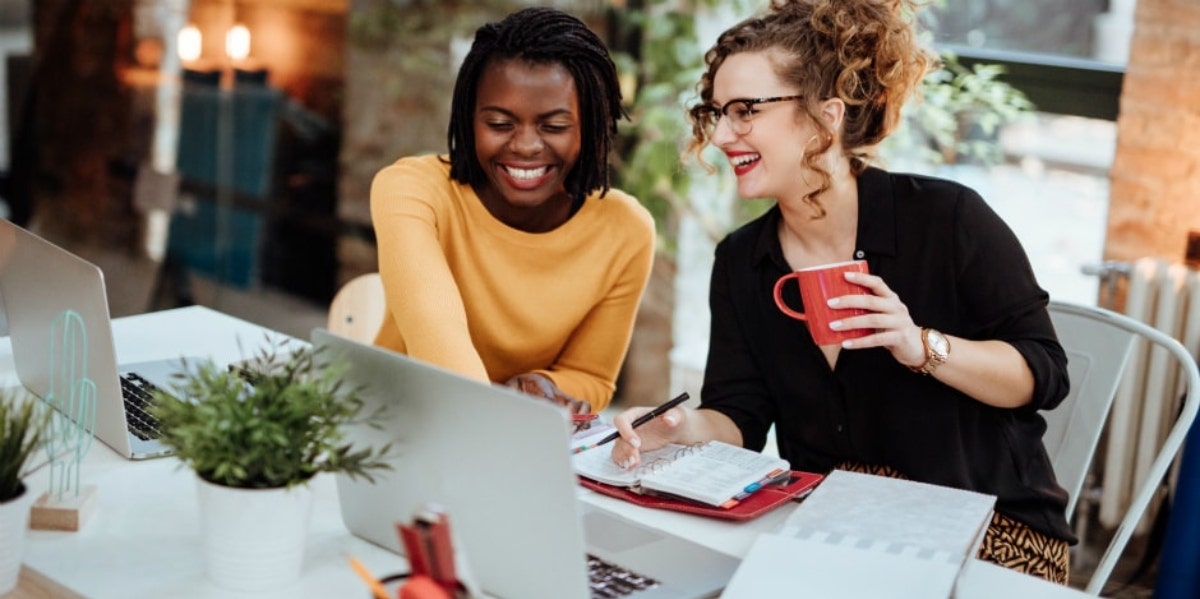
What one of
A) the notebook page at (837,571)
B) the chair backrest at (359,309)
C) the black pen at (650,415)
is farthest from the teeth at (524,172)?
the notebook page at (837,571)

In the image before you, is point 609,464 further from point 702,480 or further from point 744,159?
point 744,159

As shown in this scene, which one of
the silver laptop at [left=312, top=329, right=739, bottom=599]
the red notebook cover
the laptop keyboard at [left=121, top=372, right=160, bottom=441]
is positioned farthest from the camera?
the laptop keyboard at [left=121, top=372, right=160, bottom=441]

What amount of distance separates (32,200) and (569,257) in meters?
3.23

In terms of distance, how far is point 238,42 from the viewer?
171 inches

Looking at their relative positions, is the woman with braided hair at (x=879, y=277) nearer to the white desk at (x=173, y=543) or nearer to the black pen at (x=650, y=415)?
the black pen at (x=650, y=415)

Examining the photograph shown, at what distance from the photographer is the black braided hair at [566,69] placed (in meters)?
2.02

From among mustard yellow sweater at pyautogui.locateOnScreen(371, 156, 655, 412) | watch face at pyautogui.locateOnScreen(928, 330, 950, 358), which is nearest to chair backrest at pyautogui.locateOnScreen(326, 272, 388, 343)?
mustard yellow sweater at pyautogui.locateOnScreen(371, 156, 655, 412)

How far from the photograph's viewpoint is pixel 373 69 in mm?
4258

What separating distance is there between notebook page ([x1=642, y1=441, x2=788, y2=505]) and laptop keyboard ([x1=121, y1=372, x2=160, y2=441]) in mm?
680

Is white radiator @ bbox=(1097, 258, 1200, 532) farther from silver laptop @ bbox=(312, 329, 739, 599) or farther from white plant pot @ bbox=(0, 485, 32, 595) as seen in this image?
white plant pot @ bbox=(0, 485, 32, 595)

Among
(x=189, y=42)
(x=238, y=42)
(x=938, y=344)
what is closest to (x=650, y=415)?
(x=938, y=344)

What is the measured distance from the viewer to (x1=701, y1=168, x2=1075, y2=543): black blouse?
1.91 m

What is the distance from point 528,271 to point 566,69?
0.32 meters

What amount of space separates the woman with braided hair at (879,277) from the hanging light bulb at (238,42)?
2.66 meters
